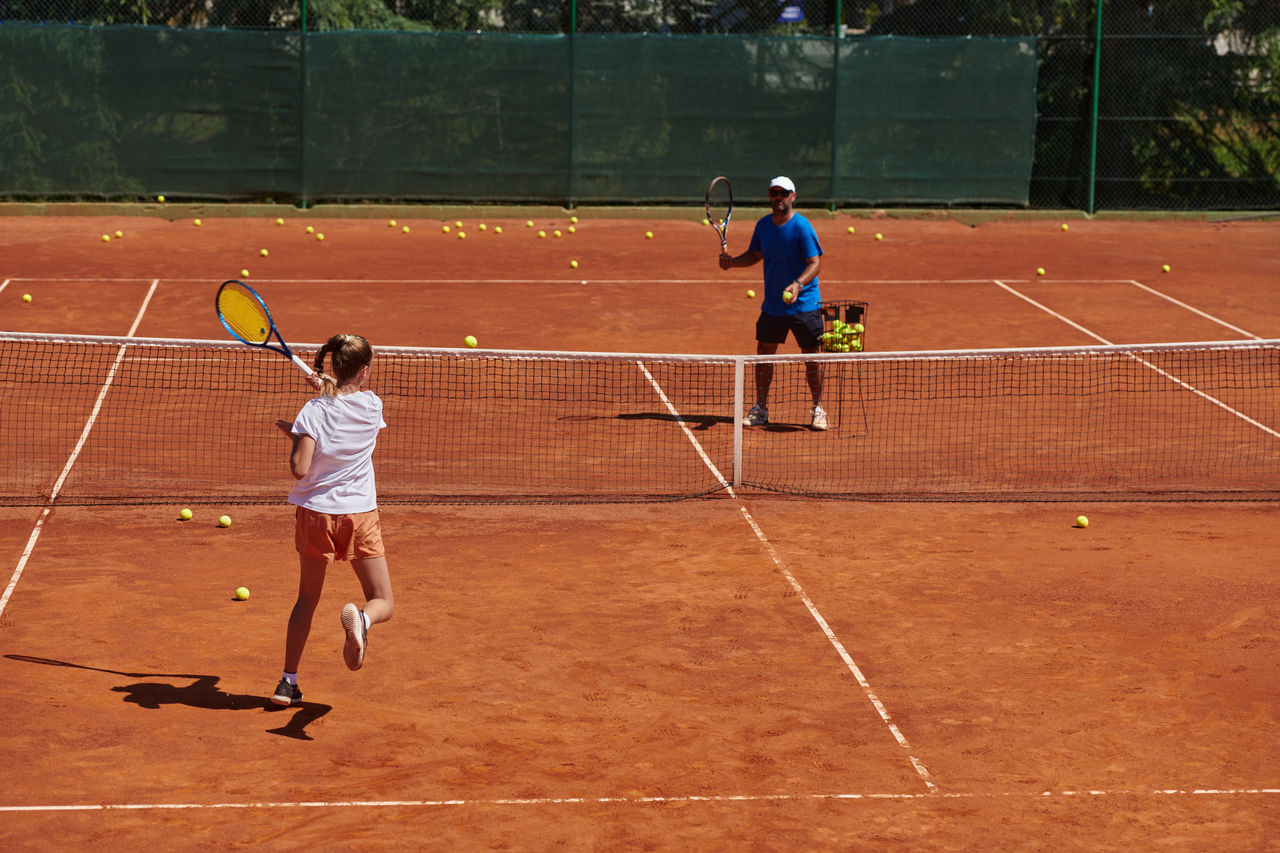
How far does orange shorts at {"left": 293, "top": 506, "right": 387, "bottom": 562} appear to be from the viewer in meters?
6.16

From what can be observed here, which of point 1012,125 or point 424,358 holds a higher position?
point 1012,125

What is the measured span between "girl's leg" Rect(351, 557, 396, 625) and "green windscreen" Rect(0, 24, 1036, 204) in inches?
662

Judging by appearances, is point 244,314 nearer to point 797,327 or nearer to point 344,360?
point 344,360

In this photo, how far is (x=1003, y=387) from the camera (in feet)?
43.7

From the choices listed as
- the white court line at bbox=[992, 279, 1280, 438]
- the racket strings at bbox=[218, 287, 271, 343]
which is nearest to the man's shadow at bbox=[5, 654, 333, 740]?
the racket strings at bbox=[218, 287, 271, 343]

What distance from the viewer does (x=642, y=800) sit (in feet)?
18.7

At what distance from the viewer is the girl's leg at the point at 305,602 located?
625 cm

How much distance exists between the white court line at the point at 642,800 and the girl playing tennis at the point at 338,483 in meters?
0.59

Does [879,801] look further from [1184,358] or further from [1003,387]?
[1184,358]

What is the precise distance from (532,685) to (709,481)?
3738 millimetres

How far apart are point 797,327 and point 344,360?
233 inches

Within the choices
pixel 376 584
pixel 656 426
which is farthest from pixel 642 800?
pixel 656 426

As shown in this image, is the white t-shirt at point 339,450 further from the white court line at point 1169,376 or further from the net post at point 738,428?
the white court line at point 1169,376

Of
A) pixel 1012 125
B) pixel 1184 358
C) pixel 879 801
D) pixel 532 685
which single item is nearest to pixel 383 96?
pixel 1012 125
